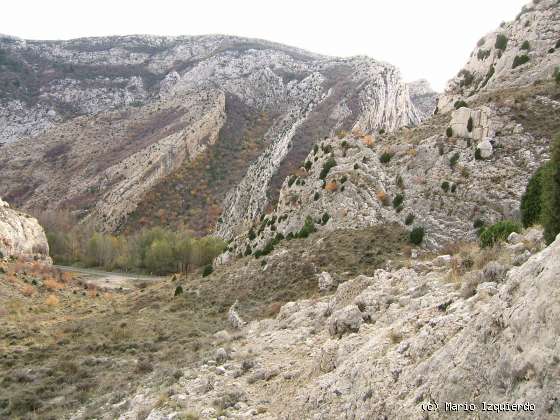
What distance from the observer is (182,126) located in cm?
9712

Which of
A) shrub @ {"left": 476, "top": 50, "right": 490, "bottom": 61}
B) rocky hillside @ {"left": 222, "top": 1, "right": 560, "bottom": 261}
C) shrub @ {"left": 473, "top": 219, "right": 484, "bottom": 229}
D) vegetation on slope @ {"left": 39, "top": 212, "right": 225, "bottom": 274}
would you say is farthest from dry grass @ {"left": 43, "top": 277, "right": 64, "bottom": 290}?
shrub @ {"left": 476, "top": 50, "right": 490, "bottom": 61}

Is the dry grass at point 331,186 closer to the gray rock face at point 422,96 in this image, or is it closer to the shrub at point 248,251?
the shrub at point 248,251

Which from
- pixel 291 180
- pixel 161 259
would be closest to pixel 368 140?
pixel 291 180

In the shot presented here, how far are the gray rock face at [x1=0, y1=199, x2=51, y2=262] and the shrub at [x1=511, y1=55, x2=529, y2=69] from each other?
4593 cm

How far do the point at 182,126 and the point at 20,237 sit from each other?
5513 cm

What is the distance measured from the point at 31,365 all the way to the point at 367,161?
837 inches

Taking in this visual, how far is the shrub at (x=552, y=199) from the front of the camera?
9.17 meters

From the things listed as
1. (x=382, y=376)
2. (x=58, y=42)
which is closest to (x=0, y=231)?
(x=382, y=376)

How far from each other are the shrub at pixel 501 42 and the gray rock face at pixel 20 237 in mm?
46298

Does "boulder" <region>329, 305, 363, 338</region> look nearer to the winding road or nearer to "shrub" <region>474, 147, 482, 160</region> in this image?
"shrub" <region>474, 147, 482, 160</region>

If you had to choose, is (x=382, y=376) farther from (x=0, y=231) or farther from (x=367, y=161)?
(x=0, y=231)

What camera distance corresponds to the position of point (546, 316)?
15.4ft

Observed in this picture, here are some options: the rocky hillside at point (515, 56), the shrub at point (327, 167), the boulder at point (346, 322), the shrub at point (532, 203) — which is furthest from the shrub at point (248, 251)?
the rocky hillside at point (515, 56)

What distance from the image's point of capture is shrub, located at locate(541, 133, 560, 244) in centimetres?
917
